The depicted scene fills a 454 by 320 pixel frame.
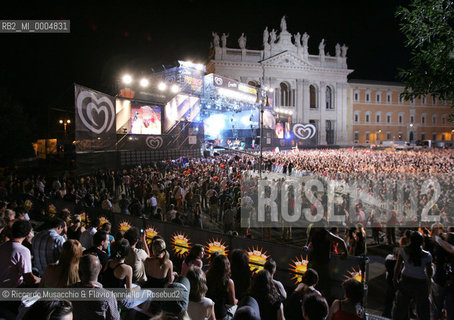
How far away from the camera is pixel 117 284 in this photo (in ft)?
10.5

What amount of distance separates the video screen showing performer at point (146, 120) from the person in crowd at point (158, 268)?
64.5 ft

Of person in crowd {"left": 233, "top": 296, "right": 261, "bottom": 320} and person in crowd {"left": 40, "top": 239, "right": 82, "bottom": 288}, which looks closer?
person in crowd {"left": 233, "top": 296, "right": 261, "bottom": 320}

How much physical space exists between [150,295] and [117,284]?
42cm

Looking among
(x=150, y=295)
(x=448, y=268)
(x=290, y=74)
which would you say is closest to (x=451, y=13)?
(x=448, y=268)

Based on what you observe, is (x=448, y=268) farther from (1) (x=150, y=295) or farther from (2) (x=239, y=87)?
(2) (x=239, y=87)

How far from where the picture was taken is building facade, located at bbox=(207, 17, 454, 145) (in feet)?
179

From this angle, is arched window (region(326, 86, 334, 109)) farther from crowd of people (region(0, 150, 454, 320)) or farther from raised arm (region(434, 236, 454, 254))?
raised arm (region(434, 236, 454, 254))

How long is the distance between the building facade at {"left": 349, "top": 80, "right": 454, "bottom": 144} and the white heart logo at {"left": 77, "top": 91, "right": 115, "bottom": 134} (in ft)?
190

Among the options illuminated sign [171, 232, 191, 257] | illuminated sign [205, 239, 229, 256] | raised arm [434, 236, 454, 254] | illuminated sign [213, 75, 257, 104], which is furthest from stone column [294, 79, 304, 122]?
raised arm [434, 236, 454, 254]

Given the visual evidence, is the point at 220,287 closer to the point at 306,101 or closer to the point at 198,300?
the point at 198,300

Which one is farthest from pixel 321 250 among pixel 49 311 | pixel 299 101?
pixel 299 101

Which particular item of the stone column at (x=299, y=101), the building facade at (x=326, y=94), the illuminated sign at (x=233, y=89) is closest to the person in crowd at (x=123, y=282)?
the illuminated sign at (x=233, y=89)

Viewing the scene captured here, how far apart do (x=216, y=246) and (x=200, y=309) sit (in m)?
3.13

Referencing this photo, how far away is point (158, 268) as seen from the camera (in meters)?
3.67
